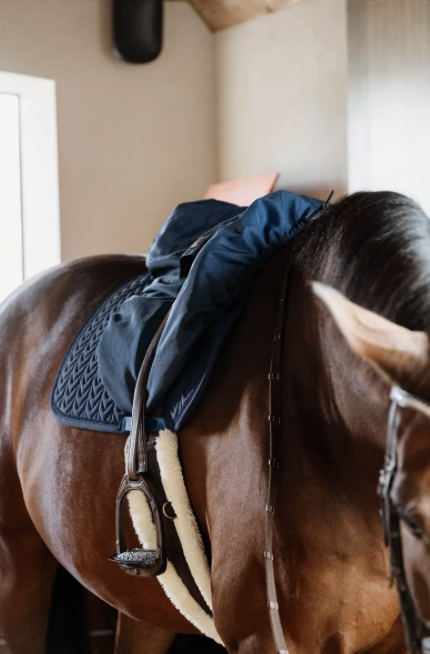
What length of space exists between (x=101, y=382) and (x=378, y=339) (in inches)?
24.3

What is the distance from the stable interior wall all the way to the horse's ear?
69.0 inches

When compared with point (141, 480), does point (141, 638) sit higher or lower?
lower

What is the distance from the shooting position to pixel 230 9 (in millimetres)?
2623

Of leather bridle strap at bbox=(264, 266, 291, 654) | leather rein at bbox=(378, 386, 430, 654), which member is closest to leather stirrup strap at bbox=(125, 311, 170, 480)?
leather bridle strap at bbox=(264, 266, 291, 654)

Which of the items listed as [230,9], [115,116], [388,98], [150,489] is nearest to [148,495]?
[150,489]

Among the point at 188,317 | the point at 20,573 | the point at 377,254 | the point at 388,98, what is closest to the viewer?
the point at 377,254

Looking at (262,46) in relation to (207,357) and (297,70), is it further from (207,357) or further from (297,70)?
(207,357)

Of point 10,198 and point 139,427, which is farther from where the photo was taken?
point 10,198

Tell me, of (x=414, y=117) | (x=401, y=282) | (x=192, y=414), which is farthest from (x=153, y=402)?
(x=414, y=117)

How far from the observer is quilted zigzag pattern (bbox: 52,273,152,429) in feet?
3.37

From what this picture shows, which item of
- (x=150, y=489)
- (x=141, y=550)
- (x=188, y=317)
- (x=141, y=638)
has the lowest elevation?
(x=141, y=638)

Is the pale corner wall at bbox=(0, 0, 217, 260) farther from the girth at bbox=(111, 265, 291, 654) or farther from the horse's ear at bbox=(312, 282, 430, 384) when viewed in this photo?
the horse's ear at bbox=(312, 282, 430, 384)

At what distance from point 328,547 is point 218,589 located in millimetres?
162

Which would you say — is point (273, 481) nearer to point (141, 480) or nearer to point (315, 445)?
point (315, 445)
